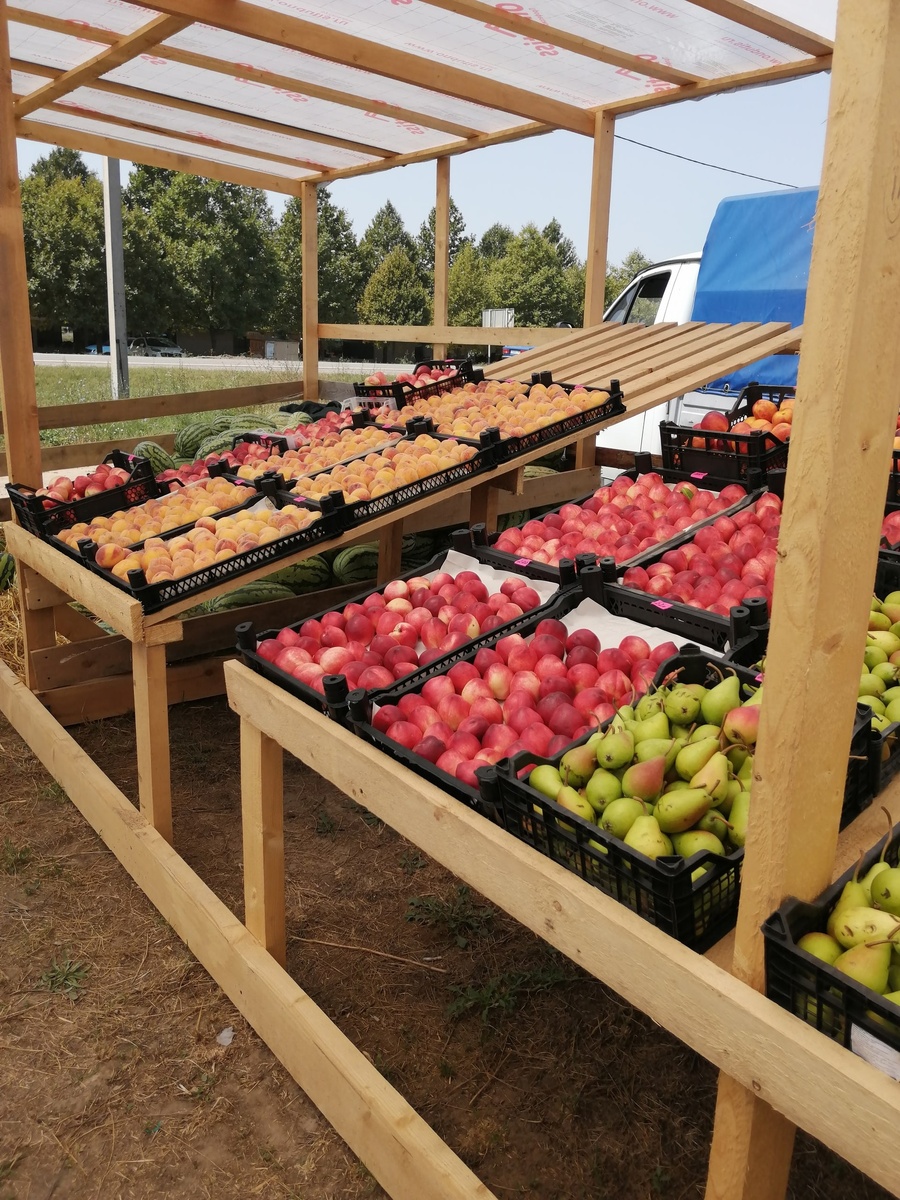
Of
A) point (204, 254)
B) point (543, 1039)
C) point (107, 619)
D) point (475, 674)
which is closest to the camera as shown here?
point (475, 674)

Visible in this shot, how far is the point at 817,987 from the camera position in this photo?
1223mm

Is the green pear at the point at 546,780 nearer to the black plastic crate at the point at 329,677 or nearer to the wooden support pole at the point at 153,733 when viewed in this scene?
the black plastic crate at the point at 329,677

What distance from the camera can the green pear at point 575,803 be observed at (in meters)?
1.65

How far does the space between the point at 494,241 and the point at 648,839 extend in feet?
210

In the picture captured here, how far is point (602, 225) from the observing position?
5.20m

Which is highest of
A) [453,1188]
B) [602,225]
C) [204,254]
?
[204,254]

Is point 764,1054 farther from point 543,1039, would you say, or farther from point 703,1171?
point 543,1039

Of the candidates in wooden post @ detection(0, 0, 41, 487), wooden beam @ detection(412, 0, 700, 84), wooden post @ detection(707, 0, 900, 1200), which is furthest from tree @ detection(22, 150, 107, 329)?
wooden post @ detection(707, 0, 900, 1200)

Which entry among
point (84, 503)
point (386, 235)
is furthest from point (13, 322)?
point (386, 235)

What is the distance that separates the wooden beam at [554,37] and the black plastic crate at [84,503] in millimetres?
2347

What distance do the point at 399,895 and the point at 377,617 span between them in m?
1.01

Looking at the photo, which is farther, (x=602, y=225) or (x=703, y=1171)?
(x=602, y=225)

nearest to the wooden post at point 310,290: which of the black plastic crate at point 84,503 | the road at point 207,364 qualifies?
the black plastic crate at point 84,503

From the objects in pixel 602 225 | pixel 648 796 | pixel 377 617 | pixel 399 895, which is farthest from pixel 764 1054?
pixel 602 225
